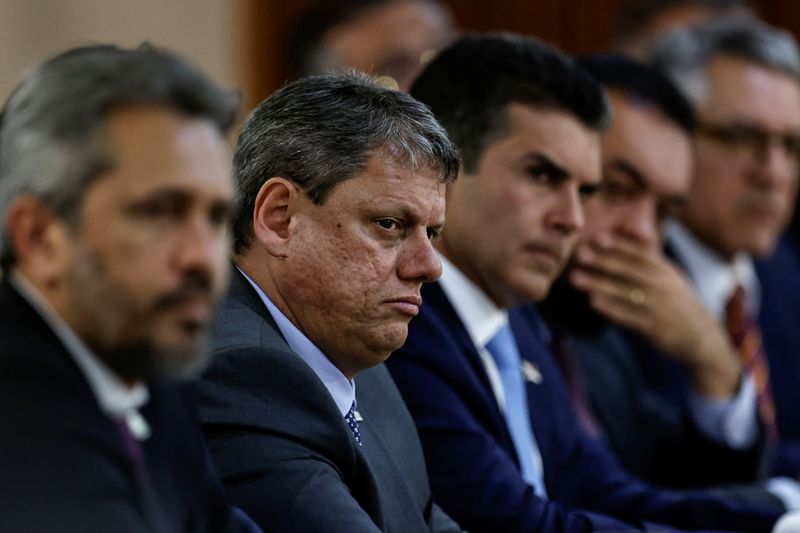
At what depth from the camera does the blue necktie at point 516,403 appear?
10.6 ft

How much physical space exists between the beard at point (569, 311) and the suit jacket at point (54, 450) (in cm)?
253

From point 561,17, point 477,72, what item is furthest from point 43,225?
point 561,17

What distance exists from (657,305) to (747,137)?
0.90 meters

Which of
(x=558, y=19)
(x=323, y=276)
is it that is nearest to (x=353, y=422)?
(x=323, y=276)

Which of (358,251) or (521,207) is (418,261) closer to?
(358,251)

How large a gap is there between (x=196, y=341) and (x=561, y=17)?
5.94 metres

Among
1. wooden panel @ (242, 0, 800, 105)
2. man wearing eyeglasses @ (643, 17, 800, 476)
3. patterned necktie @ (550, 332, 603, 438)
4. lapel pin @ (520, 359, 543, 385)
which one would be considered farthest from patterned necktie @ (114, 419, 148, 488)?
wooden panel @ (242, 0, 800, 105)

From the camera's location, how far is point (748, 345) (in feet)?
15.4

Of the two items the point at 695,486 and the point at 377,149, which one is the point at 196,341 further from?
the point at 695,486

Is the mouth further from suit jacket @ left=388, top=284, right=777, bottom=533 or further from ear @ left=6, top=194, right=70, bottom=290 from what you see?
ear @ left=6, top=194, right=70, bottom=290

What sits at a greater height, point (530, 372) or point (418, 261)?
point (418, 261)

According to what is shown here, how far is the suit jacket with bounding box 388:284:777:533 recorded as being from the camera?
2891mm

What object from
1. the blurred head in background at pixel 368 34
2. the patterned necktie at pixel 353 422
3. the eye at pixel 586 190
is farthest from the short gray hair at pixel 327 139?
the blurred head in background at pixel 368 34

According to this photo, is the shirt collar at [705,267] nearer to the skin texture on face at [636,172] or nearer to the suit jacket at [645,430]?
the suit jacket at [645,430]
